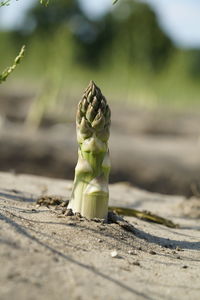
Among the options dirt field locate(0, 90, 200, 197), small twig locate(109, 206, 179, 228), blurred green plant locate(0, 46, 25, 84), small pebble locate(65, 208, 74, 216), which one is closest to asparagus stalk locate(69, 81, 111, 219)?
small pebble locate(65, 208, 74, 216)

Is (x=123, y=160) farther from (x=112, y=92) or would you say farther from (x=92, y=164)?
(x=112, y=92)

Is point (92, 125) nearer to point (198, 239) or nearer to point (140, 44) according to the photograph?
point (198, 239)

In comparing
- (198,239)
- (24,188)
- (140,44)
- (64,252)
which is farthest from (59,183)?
(140,44)

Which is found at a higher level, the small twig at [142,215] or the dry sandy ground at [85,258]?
the small twig at [142,215]

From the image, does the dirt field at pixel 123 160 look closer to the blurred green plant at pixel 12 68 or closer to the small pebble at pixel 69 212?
the small pebble at pixel 69 212

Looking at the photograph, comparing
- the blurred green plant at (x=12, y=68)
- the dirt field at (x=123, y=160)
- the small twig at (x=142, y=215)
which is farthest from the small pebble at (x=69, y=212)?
the dirt field at (x=123, y=160)

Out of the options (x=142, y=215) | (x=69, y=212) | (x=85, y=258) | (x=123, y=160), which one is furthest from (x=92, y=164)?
(x=123, y=160)
